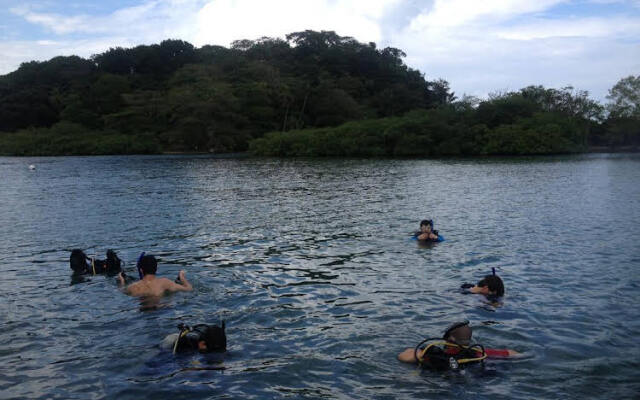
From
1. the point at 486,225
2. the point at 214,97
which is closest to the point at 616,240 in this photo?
the point at 486,225

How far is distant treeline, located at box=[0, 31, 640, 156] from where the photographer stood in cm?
8175

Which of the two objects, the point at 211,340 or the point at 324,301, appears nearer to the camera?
the point at 211,340

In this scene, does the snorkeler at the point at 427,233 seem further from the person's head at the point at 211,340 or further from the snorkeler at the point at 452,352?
the person's head at the point at 211,340

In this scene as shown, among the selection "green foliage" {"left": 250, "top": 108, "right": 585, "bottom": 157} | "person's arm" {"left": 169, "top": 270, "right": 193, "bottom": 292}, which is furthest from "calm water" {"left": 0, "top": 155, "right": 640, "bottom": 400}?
"green foliage" {"left": 250, "top": 108, "right": 585, "bottom": 157}

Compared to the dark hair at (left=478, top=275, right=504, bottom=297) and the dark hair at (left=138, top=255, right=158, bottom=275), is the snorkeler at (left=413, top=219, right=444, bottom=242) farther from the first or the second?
the dark hair at (left=138, top=255, right=158, bottom=275)

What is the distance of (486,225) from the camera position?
20.6 meters

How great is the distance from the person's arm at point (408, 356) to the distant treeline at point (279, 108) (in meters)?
73.4

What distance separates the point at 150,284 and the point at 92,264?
2866 mm

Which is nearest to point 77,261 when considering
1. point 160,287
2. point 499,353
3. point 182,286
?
point 160,287

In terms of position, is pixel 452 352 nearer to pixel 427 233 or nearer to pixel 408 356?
pixel 408 356

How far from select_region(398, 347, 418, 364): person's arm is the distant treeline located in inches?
2890

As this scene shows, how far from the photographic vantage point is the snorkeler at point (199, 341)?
8469 millimetres

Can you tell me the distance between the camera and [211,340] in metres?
8.48

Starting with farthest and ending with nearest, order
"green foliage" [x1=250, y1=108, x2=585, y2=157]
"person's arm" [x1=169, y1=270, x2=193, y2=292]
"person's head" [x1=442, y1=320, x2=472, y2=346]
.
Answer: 1. "green foliage" [x1=250, y1=108, x2=585, y2=157]
2. "person's arm" [x1=169, y1=270, x2=193, y2=292]
3. "person's head" [x1=442, y1=320, x2=472, y2=346]
